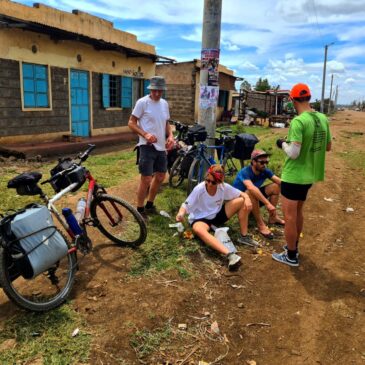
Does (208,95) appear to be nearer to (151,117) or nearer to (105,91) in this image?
(151,117)

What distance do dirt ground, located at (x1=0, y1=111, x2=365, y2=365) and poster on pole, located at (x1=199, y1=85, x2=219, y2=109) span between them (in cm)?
254

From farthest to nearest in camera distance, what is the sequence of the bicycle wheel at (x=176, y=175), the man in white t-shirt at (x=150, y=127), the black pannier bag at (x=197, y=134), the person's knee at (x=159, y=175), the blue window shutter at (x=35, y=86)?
the blue window shutter at (x=35, y=86), the bicycle wheel at (x=176, y=175), the black pannier bag at (x=197, y=134), the person's knee at (x=159, y=175), the man in white t-shirt at (x=150, y=127)

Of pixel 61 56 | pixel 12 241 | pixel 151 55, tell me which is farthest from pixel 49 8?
pixel 12 241

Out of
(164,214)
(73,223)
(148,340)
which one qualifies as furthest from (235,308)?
(164,214)

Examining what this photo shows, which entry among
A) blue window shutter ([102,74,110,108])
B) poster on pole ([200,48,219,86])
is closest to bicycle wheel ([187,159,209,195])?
poster on pole ([200,48,219,86])

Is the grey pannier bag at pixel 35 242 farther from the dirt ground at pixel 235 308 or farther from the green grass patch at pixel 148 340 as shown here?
the green grass patch at pixel 148 340

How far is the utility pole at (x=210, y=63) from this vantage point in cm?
536

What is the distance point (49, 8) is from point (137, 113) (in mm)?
8115

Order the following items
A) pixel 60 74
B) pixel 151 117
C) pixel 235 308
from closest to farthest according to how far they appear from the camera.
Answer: pixel 235 308, pixel 151 117, pixel 60 74

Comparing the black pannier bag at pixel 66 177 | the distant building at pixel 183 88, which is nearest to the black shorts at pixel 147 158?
the black pannier bag at pixel 66 177

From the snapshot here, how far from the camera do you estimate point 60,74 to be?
10.9 meters

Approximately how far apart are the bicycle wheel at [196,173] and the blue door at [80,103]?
7448 millimetres

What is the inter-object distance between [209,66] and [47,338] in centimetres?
438

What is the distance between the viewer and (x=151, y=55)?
14820 mm
